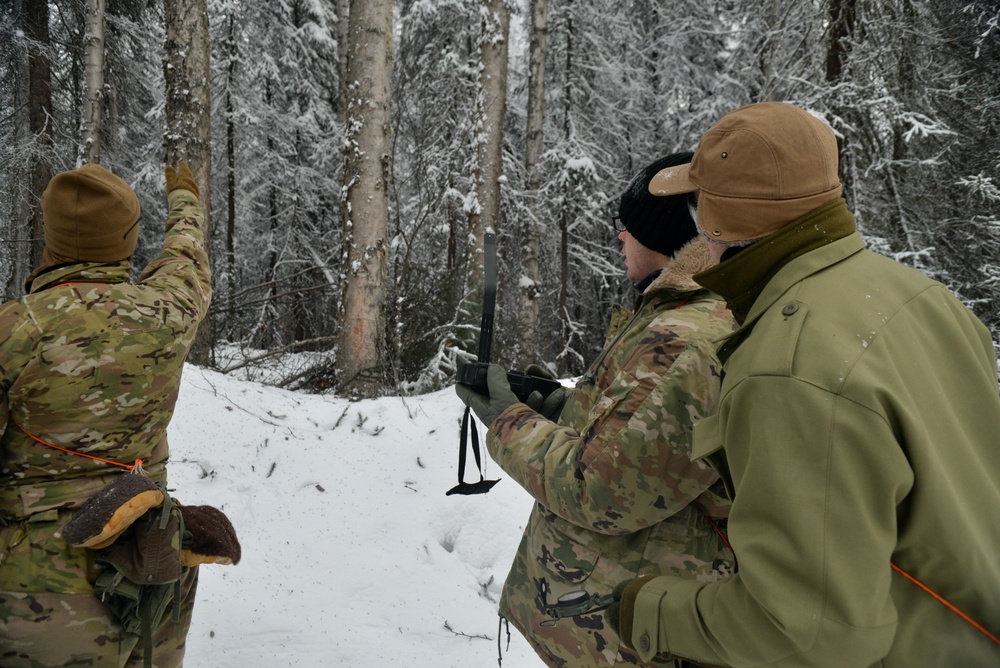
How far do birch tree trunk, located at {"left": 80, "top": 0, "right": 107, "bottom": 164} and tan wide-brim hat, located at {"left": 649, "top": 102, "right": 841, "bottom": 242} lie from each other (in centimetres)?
823

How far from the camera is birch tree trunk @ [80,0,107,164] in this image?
294 inches

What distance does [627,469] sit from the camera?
154 cm

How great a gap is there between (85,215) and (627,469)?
1.91 meters

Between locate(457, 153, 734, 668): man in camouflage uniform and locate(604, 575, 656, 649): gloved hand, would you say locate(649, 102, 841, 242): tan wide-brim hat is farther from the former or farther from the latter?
locate(604, 575, 656, 649): gloved hand

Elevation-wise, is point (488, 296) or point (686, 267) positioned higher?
point (686, 267)

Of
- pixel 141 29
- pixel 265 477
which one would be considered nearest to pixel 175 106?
pixel 265 477

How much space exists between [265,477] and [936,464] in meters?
4.35

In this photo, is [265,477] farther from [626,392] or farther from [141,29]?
[141,29]

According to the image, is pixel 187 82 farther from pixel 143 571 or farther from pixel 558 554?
pixel 558 554

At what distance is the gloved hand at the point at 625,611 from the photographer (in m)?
1.28

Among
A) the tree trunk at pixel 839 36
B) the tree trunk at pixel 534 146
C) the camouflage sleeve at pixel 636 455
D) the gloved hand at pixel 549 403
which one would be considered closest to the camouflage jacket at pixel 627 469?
the camouflage sleeve at pixel 636 455

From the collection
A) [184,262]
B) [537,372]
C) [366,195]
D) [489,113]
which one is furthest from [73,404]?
[489,113]

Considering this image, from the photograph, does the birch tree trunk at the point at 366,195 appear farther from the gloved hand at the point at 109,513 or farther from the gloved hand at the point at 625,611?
the gloved hand at the point at 625,611

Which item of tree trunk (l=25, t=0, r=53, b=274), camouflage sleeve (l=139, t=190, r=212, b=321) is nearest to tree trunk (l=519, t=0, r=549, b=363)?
tree trunk (l=25, t=0, r=53, b=274)
